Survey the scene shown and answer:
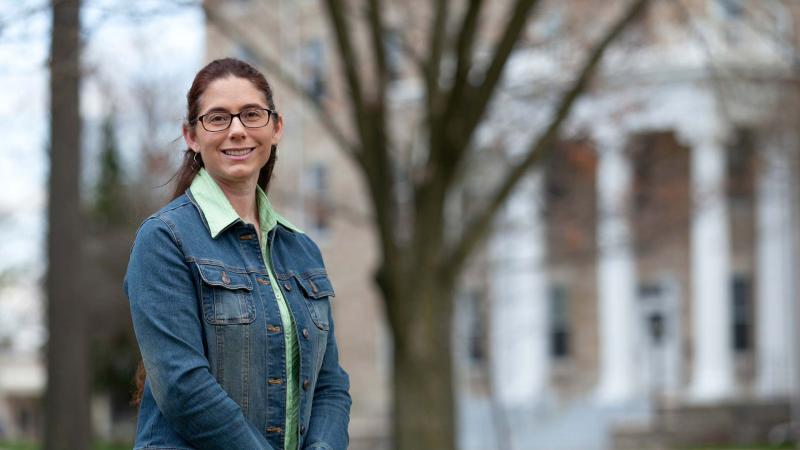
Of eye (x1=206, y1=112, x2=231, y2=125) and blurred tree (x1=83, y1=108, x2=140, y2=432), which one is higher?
blurred tree (x1=83, y1=108, x2=140, y2=432)

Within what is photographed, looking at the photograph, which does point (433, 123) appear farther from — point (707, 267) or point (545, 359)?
point (545, 359)

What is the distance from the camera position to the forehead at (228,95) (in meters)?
3.46

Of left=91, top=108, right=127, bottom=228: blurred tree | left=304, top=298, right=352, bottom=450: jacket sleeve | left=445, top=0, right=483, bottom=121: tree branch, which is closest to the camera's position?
left=304, top=298, right=352, bottom=450: jacket sleeve

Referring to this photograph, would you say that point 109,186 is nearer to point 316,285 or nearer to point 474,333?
point 474,333

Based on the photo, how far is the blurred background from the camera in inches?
551

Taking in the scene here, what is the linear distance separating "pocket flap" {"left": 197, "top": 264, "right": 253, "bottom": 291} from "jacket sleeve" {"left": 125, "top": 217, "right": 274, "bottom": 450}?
4 centimetres

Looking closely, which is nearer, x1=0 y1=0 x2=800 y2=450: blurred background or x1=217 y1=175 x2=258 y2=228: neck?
x1=217 y1=175 x2=258 y2=228: neck

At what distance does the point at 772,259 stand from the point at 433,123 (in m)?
19.9

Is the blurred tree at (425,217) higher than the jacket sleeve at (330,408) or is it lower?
higher

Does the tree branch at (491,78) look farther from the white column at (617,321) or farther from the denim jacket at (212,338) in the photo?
the white column at (617,321)

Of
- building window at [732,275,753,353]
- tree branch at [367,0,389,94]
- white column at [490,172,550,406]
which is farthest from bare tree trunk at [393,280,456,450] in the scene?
building window at [732,275,753,353]

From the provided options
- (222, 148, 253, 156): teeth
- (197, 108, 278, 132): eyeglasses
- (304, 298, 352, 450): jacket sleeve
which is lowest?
(304, 298, 352, 450): jacket sleeve

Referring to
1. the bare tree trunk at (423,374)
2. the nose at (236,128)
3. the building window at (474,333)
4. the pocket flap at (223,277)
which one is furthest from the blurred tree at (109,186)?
the pocket flap at (223,277)

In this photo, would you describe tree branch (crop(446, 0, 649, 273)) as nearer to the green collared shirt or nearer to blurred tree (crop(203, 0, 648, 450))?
blurred tree (crop(203, 0, 648, 450))
